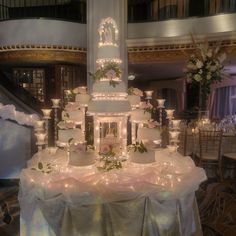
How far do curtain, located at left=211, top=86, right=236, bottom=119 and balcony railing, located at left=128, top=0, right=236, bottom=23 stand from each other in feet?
12.5

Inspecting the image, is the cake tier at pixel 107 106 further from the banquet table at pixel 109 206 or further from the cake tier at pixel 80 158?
the banquet table at pixel 109 206

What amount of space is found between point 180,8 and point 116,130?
20.2 feet

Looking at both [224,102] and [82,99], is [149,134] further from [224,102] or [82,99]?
[224,102]

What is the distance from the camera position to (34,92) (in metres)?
10.5

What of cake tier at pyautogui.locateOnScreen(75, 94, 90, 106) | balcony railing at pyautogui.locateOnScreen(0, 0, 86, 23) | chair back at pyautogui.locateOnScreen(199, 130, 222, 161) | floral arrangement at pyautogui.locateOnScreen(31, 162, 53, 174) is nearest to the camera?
floral arrangement at pyautogui.locateOnScreen(31, 162, 53, 174)

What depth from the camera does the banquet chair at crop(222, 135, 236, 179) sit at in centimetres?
581

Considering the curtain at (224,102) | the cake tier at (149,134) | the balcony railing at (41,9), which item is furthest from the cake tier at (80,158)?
the curtain at (224,102)

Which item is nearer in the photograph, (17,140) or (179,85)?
(17,140)

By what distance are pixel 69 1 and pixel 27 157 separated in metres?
6.96

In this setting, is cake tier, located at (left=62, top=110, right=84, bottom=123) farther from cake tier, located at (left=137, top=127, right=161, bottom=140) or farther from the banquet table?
the banquet table

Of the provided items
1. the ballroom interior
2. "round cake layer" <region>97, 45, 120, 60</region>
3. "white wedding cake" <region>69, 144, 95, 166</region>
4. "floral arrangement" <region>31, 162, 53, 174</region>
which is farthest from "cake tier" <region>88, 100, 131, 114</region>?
"floral arrangement" <region>31, 162, 53, 174</region>

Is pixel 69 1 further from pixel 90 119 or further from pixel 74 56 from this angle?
pixel 90 119

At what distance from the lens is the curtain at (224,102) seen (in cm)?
1202

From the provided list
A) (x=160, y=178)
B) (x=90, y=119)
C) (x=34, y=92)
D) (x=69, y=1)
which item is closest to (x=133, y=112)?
(x=160, y=178)
